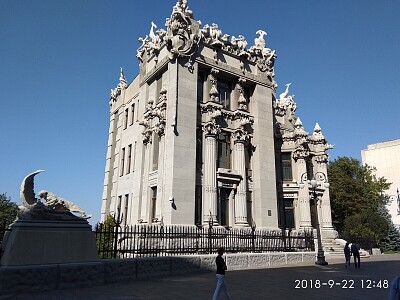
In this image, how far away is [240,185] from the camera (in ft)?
81.7

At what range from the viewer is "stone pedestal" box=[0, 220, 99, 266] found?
10125 millimetres

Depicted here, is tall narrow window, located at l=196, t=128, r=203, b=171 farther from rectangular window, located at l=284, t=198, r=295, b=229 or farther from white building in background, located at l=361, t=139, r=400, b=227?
white building in background, located at l=361, t=139, r=400, b=227

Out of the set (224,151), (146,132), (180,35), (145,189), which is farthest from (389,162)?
(145,189)

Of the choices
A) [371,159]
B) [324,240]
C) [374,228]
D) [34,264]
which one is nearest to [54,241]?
[34,264]

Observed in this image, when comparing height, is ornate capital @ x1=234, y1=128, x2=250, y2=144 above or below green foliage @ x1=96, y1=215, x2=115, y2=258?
above

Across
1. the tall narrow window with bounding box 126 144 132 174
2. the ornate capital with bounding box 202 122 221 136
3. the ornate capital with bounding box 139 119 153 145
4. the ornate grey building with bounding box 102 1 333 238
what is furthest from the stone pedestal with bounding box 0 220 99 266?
the tall narrow window with bounding box 126 144 132 174

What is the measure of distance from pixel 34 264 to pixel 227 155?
17783mm

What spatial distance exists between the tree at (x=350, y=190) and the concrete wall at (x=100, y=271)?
121 feet

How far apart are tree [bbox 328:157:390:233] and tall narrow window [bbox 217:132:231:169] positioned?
30.4 meters

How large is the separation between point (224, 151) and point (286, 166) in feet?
27.4

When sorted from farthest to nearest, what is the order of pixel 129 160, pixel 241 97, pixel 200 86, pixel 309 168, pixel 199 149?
1. pixel 309 168
2. pixel 129 160
3. pixel 241 97
4. pixel 200 86
5. pixel 199 149

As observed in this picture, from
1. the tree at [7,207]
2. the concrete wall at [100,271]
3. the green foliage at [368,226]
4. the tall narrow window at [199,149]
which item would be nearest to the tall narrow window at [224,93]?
the tall narrow window at [199,149]

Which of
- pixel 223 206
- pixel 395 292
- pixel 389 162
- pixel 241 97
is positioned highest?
pixel 389 162

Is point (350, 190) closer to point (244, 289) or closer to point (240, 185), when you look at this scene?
point (240, 185)
